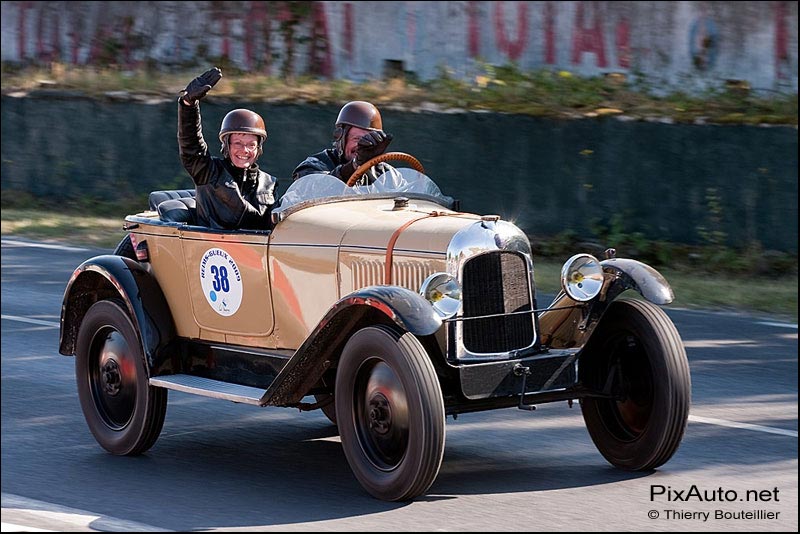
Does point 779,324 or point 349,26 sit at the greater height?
point 349,26

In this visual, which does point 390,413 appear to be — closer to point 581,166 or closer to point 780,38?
point 581,166

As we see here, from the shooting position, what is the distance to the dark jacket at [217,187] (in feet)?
22.3

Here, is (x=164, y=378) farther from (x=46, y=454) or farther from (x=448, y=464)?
(x=448, y=464)

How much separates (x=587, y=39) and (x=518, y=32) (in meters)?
1.15

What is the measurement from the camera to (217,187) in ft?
22.6

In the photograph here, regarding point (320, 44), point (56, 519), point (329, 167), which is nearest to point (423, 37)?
point (320, 44)

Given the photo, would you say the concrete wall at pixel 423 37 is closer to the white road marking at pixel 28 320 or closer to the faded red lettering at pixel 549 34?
the faded red lettering at pixel 549 34

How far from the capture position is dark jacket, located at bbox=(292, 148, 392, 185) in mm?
6914

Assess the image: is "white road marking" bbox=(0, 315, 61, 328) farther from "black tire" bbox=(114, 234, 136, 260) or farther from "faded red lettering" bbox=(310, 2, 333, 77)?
"faded red lettering" bbox=(310, 2, 333, 77)

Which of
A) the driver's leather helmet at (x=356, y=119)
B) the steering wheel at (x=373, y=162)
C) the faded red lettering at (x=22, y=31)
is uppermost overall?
the driver's leather helmet at (x=356, y=119)

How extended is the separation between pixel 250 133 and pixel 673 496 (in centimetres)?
284

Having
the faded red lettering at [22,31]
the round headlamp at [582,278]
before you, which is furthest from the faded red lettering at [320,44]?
the round headlamp at [582,278]

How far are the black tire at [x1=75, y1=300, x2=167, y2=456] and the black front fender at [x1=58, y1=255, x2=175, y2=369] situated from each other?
6 cm

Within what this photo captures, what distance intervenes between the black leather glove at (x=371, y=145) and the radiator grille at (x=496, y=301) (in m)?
1.13
